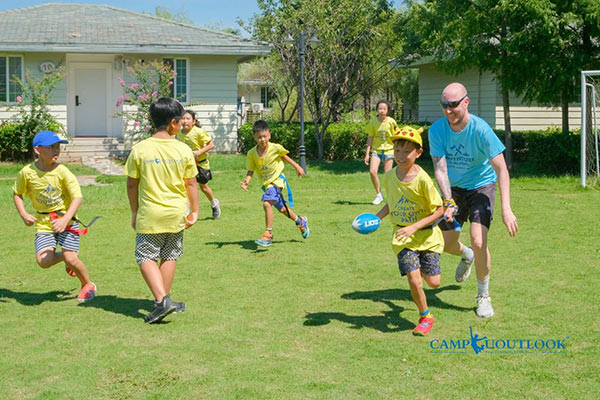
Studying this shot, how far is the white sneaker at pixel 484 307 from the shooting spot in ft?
20.5

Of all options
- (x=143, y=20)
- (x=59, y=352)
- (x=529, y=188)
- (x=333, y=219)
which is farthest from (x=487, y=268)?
(x=143, y=20)

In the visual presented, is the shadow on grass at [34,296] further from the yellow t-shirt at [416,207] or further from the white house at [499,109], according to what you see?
the white house at [499,109]

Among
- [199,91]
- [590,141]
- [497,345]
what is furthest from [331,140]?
[497,345]

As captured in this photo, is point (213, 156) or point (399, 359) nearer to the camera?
point (399, 359)

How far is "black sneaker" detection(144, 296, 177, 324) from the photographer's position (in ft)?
19.9

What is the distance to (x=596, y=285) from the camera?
731 centimetres

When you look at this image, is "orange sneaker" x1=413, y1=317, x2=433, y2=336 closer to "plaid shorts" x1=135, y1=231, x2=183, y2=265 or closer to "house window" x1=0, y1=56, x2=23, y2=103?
"plaid shorts" x1=135, y1=231, x2=183, y2=265

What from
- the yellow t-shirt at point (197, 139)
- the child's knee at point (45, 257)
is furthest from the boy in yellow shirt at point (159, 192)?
the yellow t-shirt at point (197, 139)

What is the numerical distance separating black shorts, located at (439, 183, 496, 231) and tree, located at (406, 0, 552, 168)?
1254 centimetres

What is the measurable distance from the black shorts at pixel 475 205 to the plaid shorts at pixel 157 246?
241cm

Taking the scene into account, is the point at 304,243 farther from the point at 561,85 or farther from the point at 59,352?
the point at 561,85

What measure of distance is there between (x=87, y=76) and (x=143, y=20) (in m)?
3.94

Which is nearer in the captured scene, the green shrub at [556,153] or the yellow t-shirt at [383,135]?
the yellow t-shirt at [383,135]

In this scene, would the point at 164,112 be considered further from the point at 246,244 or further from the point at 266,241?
the point at 246,244
